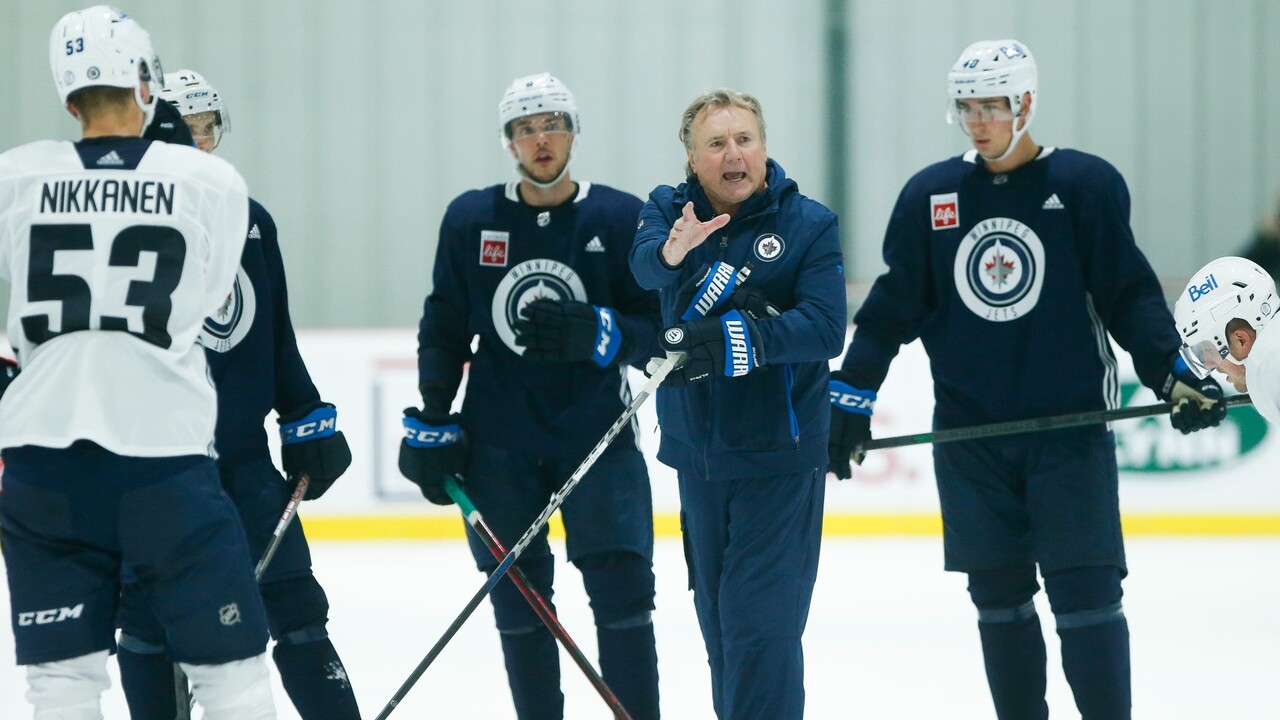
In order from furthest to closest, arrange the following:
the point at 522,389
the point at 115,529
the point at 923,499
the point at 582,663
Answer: the point at 923,499 → the point at 522,389 → the point at 582,663 → the point at 115,529

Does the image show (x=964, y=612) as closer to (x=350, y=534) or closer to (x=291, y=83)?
(x=350, y=534)

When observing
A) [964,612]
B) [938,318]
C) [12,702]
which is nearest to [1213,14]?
[964,612]

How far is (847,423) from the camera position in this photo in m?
3.11

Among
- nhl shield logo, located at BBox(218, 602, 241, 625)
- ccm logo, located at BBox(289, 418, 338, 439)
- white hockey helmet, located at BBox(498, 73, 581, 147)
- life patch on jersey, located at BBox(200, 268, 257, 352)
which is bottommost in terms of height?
nhl shield logo, located at BBox(218, 602, 241, 625)

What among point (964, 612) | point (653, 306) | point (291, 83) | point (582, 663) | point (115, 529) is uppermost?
point (291, 83)

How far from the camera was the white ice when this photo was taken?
366cm

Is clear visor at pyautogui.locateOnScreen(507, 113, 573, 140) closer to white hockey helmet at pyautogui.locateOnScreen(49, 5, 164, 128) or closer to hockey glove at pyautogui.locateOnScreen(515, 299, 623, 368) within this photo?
hockey glove at pyautogui.locateOnScreen(515, 299, 623, 368)

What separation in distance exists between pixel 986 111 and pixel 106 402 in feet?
5.47

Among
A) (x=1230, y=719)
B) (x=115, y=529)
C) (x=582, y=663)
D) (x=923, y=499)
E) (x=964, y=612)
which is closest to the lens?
(x=115, y=529)

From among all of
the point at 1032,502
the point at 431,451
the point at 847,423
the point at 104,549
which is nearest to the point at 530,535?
the point at 431,451

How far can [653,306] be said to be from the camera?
10.3ft

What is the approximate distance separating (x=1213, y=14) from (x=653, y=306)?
15.2 ft

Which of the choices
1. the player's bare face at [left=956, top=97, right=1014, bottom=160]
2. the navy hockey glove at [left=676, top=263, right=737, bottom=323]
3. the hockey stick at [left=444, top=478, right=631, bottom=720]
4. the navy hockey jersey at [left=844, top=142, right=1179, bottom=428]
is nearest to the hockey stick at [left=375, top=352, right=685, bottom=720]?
the hockey stick at [left=444, top=478, right=631, bottom=720]

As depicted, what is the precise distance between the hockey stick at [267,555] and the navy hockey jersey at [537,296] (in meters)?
0.42
